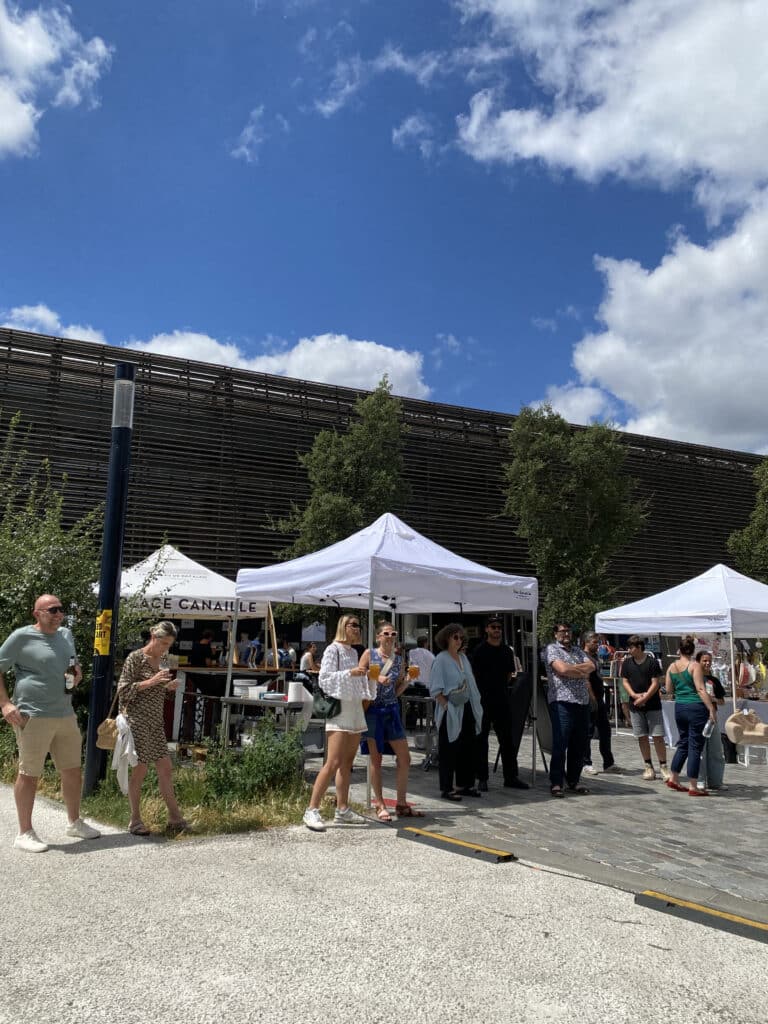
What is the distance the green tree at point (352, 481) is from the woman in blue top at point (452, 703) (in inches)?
443

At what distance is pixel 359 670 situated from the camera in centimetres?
703

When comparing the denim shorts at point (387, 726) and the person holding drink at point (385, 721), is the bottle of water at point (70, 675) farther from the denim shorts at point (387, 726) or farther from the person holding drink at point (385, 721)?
the denim shorts at point (387, 726)

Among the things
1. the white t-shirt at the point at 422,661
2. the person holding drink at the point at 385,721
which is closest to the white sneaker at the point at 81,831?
the person holding drink at the point at 385,721

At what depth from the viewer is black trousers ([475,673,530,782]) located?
349 inches

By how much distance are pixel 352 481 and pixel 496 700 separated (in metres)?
12.1

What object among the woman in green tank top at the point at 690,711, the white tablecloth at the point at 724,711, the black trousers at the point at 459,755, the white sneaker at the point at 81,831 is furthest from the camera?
the white tablecloth at the point at 724,711

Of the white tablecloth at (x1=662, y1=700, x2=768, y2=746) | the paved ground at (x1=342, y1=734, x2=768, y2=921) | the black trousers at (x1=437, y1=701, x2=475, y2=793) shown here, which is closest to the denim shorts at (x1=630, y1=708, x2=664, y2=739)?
the paved ground at (x1=342, y1=734, x2=768, y2=921)

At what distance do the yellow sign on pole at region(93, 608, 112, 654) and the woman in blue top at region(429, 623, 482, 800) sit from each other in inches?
121

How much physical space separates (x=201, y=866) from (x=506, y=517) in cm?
2241

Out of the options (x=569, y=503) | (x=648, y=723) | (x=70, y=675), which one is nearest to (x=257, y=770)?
(x=70, y=675)

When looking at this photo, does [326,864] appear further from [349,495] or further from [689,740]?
[349,495]

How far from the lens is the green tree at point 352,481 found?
19516 millimetres

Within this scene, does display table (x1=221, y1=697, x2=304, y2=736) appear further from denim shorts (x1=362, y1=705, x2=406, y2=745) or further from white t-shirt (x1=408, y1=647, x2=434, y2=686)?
white t-shirt (x1=408, y1=647, x2=434, y2=686)

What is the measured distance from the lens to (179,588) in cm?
1264
